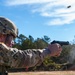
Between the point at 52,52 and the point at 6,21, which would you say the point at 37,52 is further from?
the point at 6,21

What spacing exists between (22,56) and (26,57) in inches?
1.7

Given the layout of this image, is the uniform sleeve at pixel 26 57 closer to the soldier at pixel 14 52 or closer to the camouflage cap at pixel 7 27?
the soldier at pixel 14 52

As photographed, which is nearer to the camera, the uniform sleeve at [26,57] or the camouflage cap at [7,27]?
the uniform sleeve at [26,57]

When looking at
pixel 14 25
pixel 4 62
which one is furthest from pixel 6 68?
pixel 14 25

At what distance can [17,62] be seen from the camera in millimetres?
4320

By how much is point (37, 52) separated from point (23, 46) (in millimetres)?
81844

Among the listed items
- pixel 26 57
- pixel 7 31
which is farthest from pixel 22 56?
pixel 7 31

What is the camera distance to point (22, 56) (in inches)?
169

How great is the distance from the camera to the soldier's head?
4.43 metres

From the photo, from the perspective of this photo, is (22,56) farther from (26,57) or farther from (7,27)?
(7,27)

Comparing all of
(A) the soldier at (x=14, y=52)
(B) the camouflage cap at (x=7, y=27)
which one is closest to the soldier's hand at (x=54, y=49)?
(A) the soldier at (x=14, y=52)

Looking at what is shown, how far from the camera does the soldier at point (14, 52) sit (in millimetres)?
4293

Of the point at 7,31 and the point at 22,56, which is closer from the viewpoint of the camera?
the point at 22,56

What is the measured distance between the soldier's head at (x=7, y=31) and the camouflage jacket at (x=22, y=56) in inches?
5.6
